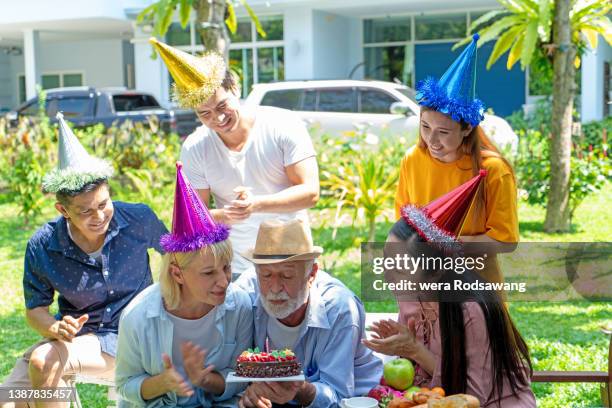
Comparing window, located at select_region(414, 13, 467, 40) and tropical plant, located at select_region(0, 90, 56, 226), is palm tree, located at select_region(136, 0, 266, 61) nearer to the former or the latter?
tropical plant, located at select_region(0, 90, 56, 226)

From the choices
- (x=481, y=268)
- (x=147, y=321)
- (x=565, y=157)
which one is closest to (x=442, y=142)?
(x=481, y=268)

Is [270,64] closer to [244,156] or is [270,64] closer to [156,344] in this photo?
[244,156]

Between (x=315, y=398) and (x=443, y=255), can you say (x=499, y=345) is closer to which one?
(x=443, y=255)

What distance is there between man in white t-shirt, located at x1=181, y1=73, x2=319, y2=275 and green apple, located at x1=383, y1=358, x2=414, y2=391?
1192 mm

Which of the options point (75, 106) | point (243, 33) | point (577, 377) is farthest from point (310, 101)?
point (577, 377)

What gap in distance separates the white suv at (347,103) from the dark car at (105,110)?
70.4 inches

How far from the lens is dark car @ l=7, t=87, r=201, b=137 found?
49.6 feet

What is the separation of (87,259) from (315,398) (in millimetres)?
1391

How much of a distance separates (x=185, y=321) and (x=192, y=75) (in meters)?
1.24

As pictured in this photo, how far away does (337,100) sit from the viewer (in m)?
13.9

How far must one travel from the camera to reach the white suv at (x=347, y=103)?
1277 centimetres

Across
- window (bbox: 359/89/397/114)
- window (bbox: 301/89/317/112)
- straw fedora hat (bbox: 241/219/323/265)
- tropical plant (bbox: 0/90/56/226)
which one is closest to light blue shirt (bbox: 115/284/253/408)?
straw fedora hat (bbox: 241/219/323/265)

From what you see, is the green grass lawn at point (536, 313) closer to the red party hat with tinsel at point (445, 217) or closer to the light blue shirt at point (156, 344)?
→ the red party hat with tinsel at point (445, 217)

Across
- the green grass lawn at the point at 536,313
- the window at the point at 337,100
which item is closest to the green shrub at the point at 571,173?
the green grass lawn at the point at 536,313
